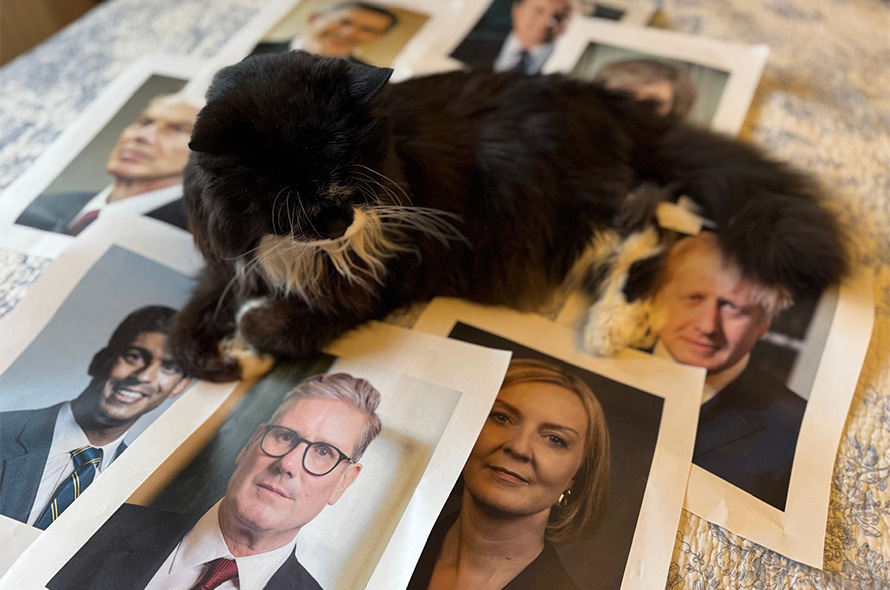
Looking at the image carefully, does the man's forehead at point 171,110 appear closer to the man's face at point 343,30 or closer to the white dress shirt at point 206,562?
the man's face at point 343,30

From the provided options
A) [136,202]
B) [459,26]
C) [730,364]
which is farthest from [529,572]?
[459,26]

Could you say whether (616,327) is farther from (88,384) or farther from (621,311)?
(88,384)

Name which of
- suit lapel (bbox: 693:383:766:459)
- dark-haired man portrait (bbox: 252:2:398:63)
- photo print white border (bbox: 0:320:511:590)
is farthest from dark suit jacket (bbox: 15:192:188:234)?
suit lapel (bbox: 693:383:766:459)

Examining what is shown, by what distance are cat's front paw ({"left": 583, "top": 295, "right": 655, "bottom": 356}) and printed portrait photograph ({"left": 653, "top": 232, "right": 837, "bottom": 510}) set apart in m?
0.02

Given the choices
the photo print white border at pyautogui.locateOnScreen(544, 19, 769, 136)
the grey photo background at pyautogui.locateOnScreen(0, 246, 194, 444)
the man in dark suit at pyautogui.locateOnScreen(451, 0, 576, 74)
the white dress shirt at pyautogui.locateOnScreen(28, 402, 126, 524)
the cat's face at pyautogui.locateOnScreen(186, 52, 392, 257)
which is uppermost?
the cat's face at pyautogui.locateOnScreen(186, 52, 392, 257)

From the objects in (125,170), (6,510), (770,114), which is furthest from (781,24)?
(6,510)

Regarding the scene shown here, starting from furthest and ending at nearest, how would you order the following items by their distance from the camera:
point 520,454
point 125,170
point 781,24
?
1. point 781,24
2. point 125,170
3. point 520,454

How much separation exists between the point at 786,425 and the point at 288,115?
699 millimetres

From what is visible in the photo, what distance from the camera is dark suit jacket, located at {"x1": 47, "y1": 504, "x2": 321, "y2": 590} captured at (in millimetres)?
674

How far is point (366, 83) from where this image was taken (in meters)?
0.65

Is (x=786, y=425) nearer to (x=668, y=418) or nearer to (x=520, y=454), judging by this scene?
(x=668, y=418)

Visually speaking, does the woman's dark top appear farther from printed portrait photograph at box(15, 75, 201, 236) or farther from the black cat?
printed portrait photograph at box(15, 75, 201, 236)

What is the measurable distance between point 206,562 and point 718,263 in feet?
2.55

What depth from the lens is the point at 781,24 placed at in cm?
132
